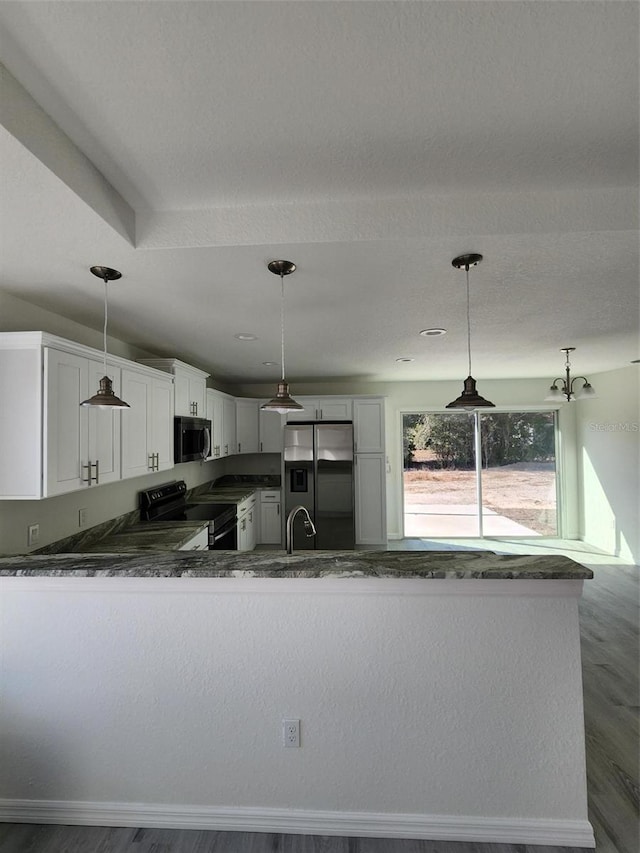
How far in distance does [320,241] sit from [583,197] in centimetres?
100

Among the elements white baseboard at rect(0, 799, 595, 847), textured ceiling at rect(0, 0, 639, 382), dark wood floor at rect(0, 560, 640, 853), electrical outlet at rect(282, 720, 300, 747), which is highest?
textured ceiling at rect(0, 0, 639, 382)

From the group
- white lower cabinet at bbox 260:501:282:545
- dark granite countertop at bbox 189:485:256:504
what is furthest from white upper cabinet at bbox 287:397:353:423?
white lower cabinet at bbox 260:501:282:545

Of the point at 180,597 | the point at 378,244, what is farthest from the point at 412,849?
the point at 378,244

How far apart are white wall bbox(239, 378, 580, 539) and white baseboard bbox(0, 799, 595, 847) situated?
466 cm

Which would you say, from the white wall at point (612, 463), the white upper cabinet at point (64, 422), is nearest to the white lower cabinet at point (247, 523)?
the white upper cabinet at point (64, 422)

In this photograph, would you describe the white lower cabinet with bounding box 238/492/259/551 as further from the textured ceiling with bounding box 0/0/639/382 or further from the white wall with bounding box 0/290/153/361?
the textured ceiling with bounding box 0/0/639/382

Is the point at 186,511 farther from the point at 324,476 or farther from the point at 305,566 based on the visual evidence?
the point at 305,566

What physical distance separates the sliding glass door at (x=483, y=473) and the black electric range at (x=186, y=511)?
10.1 ft

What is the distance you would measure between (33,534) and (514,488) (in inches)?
240

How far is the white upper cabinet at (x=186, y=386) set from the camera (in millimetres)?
3631

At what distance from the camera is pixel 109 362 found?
2584mm

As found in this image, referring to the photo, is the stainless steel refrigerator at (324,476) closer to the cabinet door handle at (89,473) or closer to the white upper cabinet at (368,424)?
the white upper cabinet at (368,424)

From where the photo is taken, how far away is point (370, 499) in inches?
221

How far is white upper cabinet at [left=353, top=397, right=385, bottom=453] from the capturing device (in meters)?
5.66
